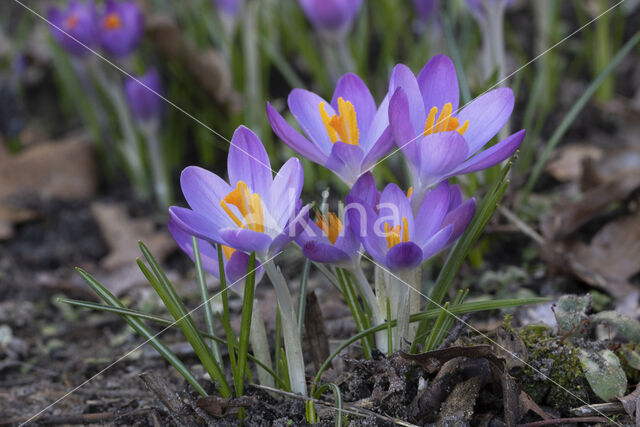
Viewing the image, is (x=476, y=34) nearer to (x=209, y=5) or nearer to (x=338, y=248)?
(x=209, y=5)

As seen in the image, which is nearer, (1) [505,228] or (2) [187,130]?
(1) [505,228]

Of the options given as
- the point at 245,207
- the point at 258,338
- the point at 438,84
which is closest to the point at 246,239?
the point at 245,207

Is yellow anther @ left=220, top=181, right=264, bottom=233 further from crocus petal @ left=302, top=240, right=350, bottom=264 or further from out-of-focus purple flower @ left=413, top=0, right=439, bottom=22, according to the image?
out-of-focus purple flower @ left=413, top=0, right=439, bottom=22

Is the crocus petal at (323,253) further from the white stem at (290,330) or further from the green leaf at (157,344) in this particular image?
the green leaf at (157,344)

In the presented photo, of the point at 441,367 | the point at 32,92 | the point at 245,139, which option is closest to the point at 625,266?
the point at 441,367

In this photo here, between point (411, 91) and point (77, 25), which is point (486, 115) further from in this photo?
point (77, 25)

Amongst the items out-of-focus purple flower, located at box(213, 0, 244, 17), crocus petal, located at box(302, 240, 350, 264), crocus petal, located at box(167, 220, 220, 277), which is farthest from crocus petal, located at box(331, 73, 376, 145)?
out-of-focus purple flower, located at box(213, 0, 244, 17)

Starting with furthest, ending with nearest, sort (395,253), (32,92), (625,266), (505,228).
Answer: (32,92) → (505,228) → (625,266) → (395,253)
